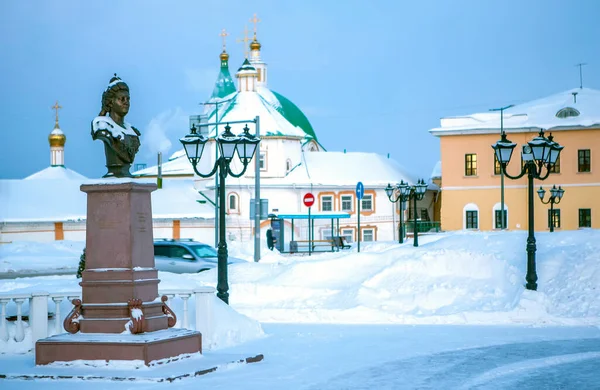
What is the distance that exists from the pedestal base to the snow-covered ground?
833 mm

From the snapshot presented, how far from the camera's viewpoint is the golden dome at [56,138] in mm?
88688

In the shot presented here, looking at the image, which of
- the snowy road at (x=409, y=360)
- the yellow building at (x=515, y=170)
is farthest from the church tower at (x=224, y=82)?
the snowy road at (x=409, y=360)

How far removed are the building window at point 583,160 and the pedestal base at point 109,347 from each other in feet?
174

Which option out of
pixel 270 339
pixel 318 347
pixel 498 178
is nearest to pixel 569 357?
pixel 318 347

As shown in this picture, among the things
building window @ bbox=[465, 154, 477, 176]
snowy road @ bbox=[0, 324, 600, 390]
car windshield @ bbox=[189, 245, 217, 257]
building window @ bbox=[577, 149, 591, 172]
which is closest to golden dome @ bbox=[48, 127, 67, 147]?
building window @ bbox=[465, 154, 477, 176]

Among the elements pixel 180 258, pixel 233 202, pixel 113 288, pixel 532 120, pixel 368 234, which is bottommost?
pixel 368 234

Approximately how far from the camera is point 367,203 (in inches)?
2810

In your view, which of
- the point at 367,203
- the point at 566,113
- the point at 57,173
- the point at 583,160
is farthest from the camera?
the point at 57,173

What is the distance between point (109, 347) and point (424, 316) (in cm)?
862

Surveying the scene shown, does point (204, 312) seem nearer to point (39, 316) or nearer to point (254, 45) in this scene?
point (39, 316)

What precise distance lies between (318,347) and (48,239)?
51.4 m

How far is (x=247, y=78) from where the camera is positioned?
72.9m

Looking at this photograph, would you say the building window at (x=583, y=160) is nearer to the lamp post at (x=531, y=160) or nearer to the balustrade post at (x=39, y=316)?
the lamp post at (x=531, y=160)

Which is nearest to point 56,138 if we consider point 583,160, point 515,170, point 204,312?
point 515,170
